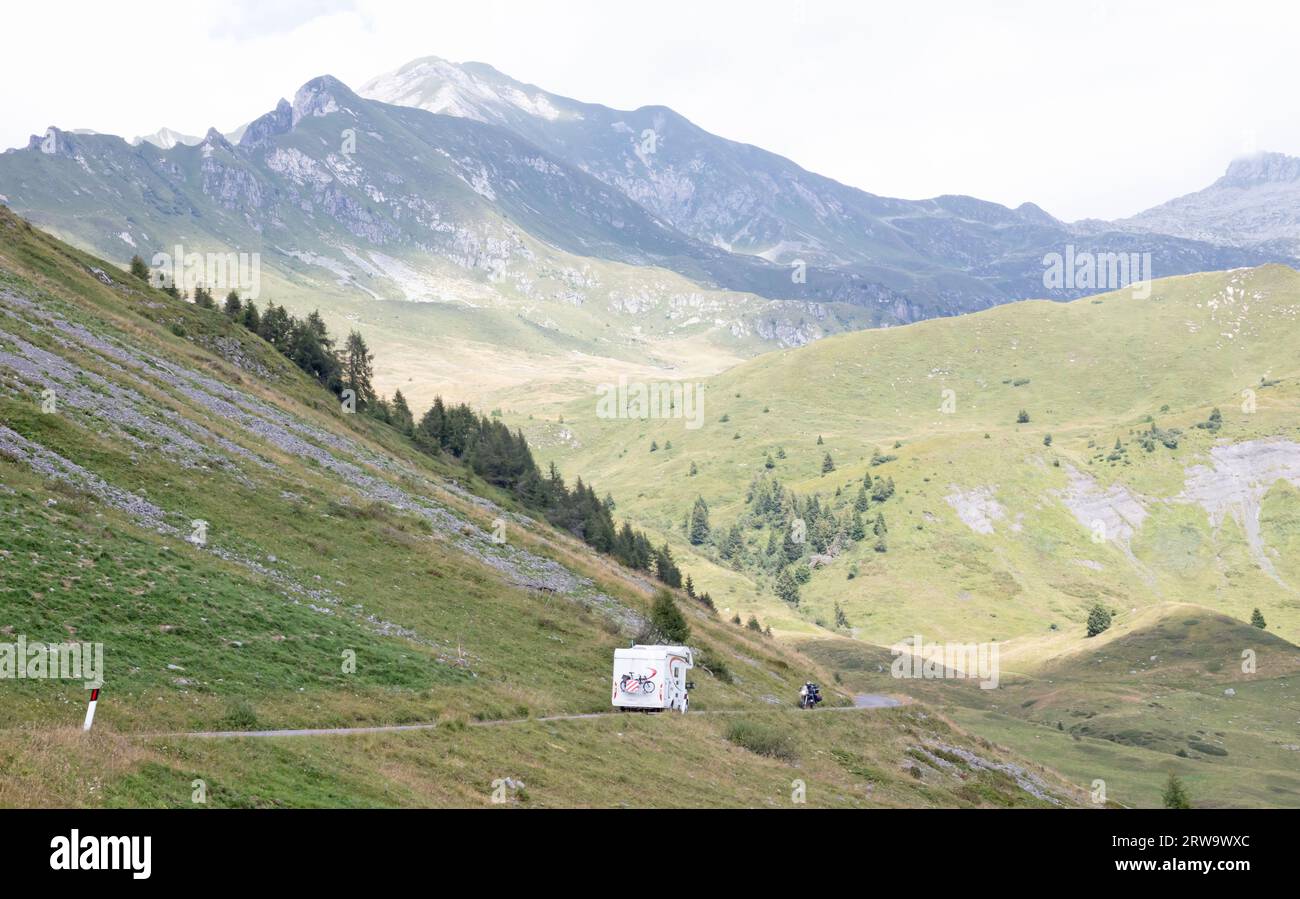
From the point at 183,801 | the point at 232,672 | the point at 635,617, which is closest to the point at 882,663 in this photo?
the point at 635,617

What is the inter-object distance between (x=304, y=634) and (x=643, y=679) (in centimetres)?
1481

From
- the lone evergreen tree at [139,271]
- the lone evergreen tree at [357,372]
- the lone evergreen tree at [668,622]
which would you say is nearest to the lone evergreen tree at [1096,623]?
the lone evergreen tree at [357,372]

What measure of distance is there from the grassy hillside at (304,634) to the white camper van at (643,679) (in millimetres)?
1470

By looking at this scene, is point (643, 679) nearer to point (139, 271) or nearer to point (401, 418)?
point (401, 418)

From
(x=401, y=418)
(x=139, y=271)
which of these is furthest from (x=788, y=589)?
(x=139, y=271)

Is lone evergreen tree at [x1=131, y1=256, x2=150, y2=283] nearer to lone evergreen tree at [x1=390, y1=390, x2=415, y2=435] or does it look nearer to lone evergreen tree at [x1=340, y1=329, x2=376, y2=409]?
lone evergreen tree at [x1=340, y1=329, x2=376, y2=409]

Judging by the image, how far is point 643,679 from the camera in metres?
44.4

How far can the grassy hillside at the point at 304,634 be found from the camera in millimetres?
23891

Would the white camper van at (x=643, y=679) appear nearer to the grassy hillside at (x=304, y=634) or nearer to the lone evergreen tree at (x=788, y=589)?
the grassy hillside at (x=304, y=634)

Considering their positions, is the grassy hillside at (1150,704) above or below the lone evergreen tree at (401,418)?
below

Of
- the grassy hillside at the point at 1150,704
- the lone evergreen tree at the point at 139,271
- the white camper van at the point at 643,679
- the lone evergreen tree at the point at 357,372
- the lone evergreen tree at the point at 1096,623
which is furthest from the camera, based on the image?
the lone evergreen tree at the point at 1096,623

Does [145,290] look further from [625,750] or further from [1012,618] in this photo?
[1012,618]

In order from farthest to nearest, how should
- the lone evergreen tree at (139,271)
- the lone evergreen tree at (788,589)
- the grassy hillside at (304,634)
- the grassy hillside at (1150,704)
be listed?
the lone evergreen tree at (788,589)
the lone evergreen tree at (139,271)
the grassy hillside at (1150,704)
the grassy hillside at (304,634)

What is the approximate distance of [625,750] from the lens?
3647 cm
